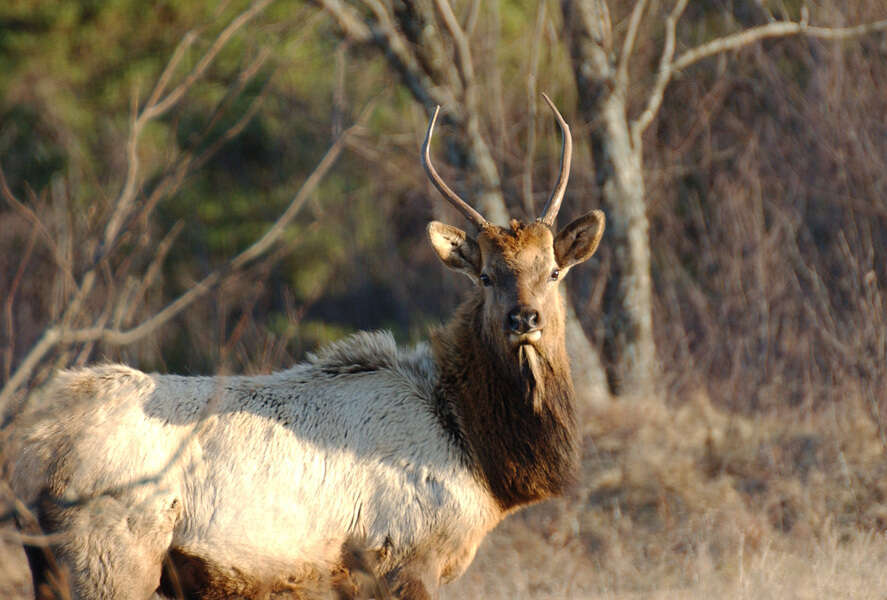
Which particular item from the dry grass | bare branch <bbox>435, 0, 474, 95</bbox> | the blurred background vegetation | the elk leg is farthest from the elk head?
bare branch <bbox>435, 0, 474, 95</bbox>

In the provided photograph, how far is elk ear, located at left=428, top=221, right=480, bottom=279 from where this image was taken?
6340mm

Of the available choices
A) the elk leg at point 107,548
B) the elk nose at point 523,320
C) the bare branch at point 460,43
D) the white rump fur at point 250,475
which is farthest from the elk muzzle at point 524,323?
the bare branch at point 460,43

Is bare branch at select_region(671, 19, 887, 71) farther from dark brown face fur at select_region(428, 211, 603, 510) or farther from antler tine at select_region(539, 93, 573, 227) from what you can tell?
dark brown face fur at select_region(428, 211, 603, 510)

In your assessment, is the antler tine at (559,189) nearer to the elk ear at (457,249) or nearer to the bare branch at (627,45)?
the elk ear at (457,249)

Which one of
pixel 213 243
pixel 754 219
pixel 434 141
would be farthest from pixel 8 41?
pixel 754 219

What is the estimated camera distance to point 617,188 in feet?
38.4

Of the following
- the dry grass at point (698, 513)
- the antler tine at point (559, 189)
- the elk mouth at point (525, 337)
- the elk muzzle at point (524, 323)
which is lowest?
the dry grass at point (698, 513)

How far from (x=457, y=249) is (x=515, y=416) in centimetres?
116

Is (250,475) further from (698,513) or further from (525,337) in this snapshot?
(698,513)

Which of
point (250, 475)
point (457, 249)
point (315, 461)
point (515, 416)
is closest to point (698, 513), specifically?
point (515, 416)

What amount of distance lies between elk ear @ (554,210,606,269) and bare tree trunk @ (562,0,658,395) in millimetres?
5401

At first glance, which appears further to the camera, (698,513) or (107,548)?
(698,513)

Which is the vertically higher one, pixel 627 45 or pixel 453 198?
pixel 627 45

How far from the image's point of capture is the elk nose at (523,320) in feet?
18.2
